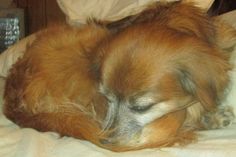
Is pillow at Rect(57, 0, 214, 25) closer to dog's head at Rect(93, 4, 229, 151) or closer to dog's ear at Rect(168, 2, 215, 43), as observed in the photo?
dog's ear at Rect(168, 2, 215, 43)

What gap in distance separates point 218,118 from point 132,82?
385 mm

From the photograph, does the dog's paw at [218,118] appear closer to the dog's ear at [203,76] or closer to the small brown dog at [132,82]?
the small brown dog at [132,82]

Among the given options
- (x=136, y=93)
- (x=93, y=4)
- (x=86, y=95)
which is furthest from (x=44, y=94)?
(x=93, y=4)

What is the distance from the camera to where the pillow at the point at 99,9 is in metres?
2.34

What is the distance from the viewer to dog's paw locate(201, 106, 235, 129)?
1.58 meters

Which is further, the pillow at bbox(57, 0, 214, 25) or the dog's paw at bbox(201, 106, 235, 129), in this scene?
the pillow at bbox(57, 0, 214, 25)

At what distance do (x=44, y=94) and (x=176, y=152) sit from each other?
58 centimetres

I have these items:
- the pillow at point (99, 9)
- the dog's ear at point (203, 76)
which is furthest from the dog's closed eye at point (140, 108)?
the pillow at point (99, 9)

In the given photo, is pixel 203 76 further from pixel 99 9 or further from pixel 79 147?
pixel 99 9

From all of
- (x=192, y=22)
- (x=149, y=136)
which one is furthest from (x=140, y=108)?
(x=192, y=22)

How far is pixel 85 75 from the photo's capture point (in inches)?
65.9

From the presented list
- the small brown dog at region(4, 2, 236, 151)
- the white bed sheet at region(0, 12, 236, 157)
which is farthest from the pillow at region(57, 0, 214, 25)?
the white bed sheet at region(0, 12, 236, 157)

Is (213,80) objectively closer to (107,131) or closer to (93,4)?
(107,131)

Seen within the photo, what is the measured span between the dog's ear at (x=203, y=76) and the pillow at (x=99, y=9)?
88cm
